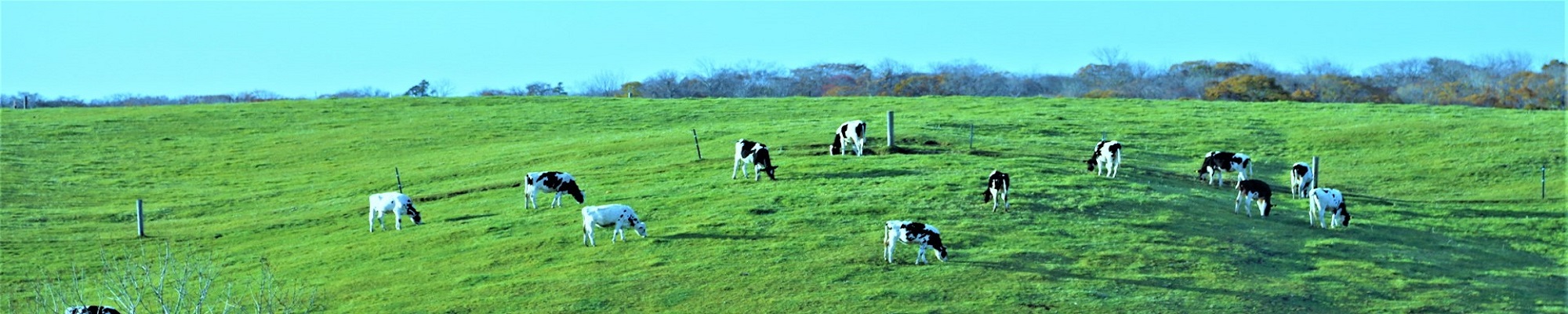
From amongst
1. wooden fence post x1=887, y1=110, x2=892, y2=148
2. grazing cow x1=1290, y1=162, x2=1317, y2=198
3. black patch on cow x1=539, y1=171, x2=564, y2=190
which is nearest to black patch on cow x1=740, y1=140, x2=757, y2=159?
black patch on cow x1=539, y1=171, x2=564, y2=190

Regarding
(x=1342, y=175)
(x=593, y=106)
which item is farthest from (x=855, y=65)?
(x=1342, y=175)

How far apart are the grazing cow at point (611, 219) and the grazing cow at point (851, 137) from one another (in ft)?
47.1

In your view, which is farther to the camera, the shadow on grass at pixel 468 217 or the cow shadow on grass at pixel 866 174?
the cow shadow on grass at pixel 866 174

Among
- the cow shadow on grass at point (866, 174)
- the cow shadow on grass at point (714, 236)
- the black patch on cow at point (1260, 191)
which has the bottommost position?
the cow shadow on grass at point (714, 236)

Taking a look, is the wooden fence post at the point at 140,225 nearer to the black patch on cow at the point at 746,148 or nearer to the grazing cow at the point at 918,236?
the black patch on cow at the point at 746,148

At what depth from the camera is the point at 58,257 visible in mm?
40219

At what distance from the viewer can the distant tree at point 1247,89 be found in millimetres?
101831

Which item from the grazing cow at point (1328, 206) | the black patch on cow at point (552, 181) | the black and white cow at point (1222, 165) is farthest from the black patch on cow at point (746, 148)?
the grazing cow at point (1328, 206)

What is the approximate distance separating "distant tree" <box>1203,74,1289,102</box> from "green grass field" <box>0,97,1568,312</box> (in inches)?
1230

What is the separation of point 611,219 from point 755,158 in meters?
9.36

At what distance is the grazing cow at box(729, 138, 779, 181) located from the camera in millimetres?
43000

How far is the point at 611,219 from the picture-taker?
34.4 m

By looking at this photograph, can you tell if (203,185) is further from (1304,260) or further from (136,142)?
(1304,260)

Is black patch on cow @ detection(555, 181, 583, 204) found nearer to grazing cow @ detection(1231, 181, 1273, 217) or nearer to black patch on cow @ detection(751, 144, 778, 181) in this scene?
black patch on cow @ detection(751, 144, 778, 181)
